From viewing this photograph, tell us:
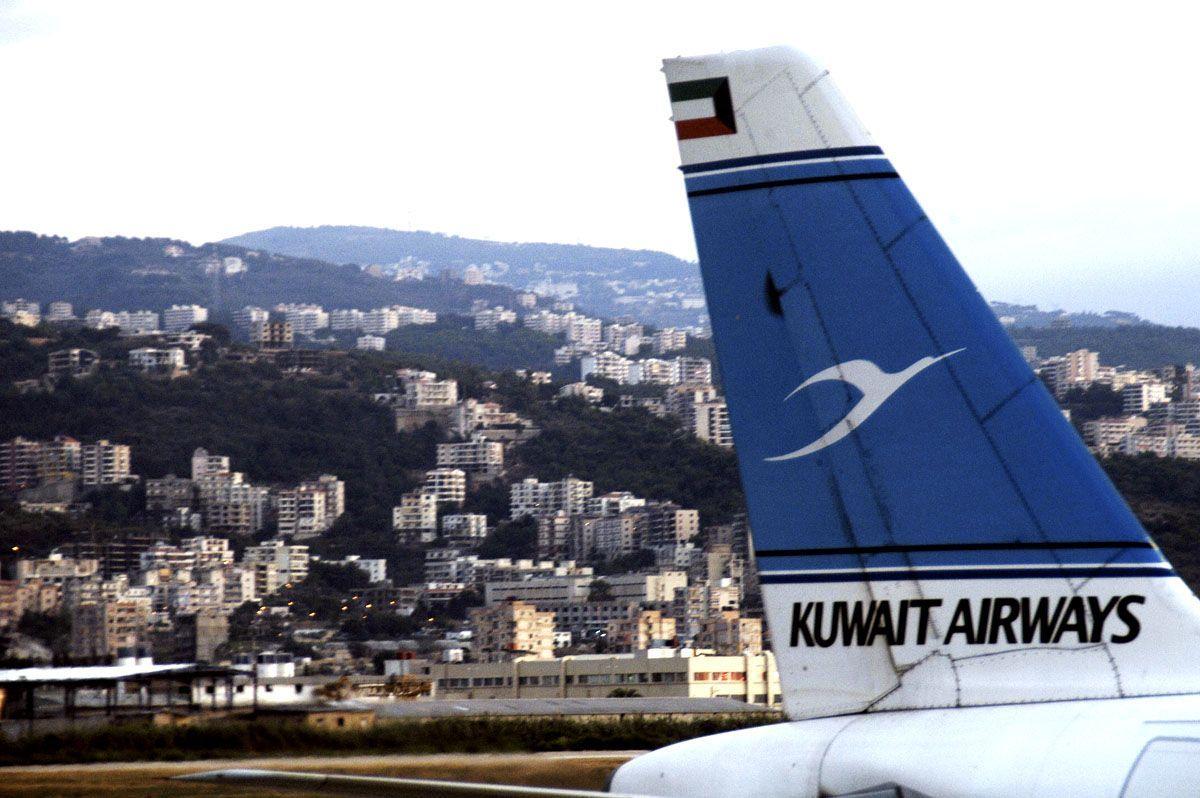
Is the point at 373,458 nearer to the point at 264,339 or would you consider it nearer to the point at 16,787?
the point at 264,339

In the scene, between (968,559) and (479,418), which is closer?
(968,559)

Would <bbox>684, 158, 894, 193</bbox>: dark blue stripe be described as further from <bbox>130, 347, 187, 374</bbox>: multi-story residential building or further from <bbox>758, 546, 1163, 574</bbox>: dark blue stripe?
<bbox>130, 347, 187, 374</bbox>: multi-story residential building

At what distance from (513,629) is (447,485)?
49851mm

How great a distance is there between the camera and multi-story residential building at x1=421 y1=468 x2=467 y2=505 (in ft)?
460

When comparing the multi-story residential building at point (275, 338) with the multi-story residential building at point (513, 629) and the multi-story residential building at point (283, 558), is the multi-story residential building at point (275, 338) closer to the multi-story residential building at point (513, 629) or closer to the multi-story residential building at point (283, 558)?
the multi-story residential building at point (283, 558)

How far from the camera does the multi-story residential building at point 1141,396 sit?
419 feet

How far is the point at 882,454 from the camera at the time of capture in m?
5.98

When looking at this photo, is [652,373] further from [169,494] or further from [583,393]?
[169,494]

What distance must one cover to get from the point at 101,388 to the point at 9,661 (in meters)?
102

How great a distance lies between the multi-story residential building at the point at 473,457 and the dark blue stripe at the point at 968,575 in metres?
141

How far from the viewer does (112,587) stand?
101 metres

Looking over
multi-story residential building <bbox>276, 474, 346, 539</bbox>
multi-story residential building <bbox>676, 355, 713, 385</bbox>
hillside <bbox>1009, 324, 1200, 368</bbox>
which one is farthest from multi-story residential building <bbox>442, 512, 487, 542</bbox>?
multi-story residential building <bbox>676, 355, 713, 385</bbox>

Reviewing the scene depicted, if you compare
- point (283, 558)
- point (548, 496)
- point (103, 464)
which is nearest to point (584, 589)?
point (283, 558)

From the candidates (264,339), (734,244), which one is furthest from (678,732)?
(264,339)
